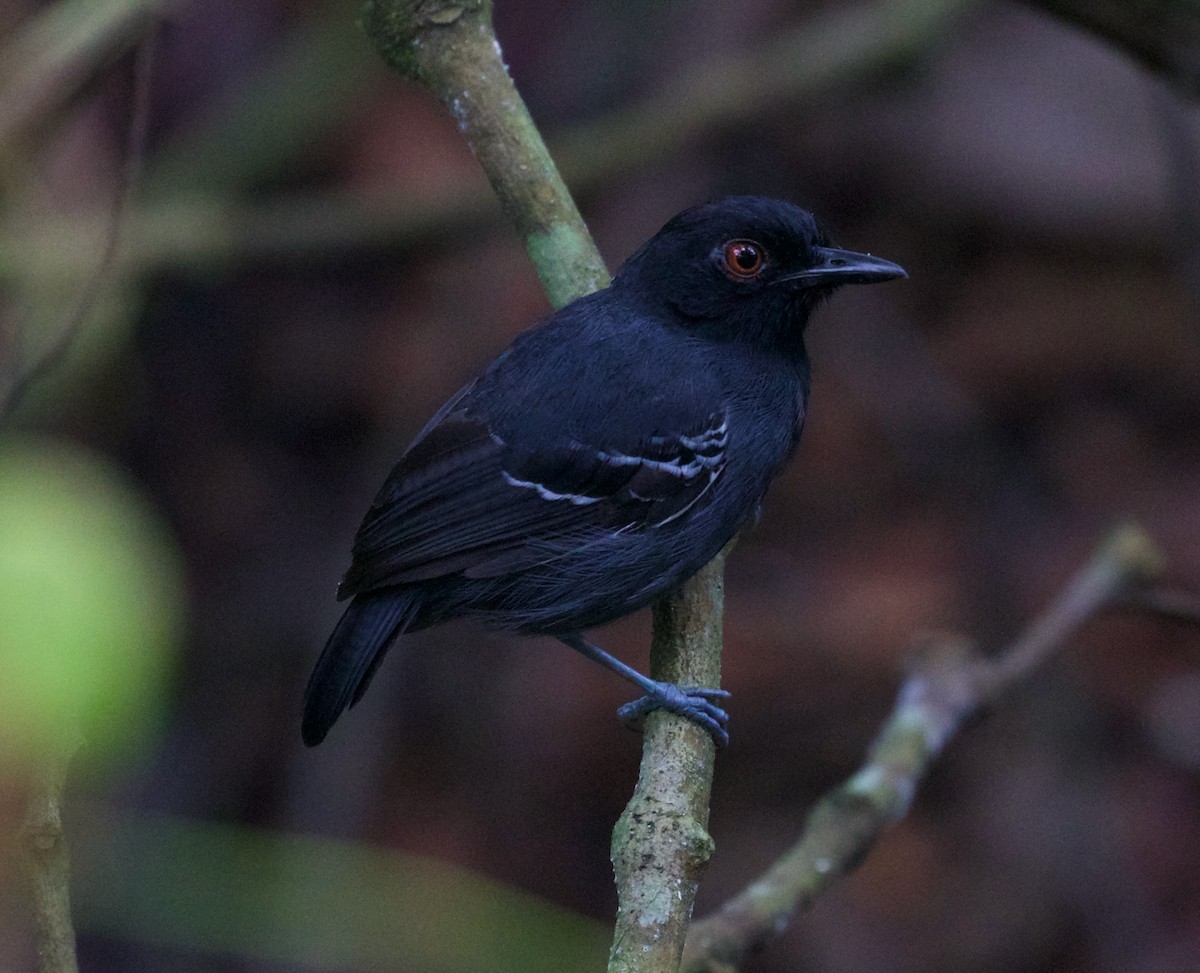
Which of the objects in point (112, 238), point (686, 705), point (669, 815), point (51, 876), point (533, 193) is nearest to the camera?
point (51, 876)

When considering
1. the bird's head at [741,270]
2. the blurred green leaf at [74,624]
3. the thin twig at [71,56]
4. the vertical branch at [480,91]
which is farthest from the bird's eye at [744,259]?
the blurred green leaf at [74,624]

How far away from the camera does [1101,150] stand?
666 centimetres

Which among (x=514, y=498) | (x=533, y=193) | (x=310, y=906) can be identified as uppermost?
(x=533, y=193)

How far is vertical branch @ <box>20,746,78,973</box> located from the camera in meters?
1.29

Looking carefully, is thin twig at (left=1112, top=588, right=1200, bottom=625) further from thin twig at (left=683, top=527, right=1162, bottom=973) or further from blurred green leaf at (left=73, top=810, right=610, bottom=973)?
blurred green leaf at (left=73, top=810, right=610, bottom=973)

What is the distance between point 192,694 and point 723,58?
11.3ft

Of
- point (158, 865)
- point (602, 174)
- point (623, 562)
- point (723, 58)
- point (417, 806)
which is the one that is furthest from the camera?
point (723, 58)

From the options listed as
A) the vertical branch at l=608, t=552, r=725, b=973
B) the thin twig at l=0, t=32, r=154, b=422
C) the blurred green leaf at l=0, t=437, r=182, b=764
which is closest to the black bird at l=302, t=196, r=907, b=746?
the vertical branch at l=608, t=552, r=725, b=973

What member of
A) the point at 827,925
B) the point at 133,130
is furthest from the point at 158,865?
the point at 827,925

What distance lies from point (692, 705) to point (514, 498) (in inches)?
29.5

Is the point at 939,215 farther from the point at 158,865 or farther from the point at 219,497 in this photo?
the point at 158,865

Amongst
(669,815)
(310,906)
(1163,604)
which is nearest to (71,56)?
(310,906)

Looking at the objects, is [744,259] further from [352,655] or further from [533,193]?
[352,655]

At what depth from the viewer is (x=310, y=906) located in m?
3.90
